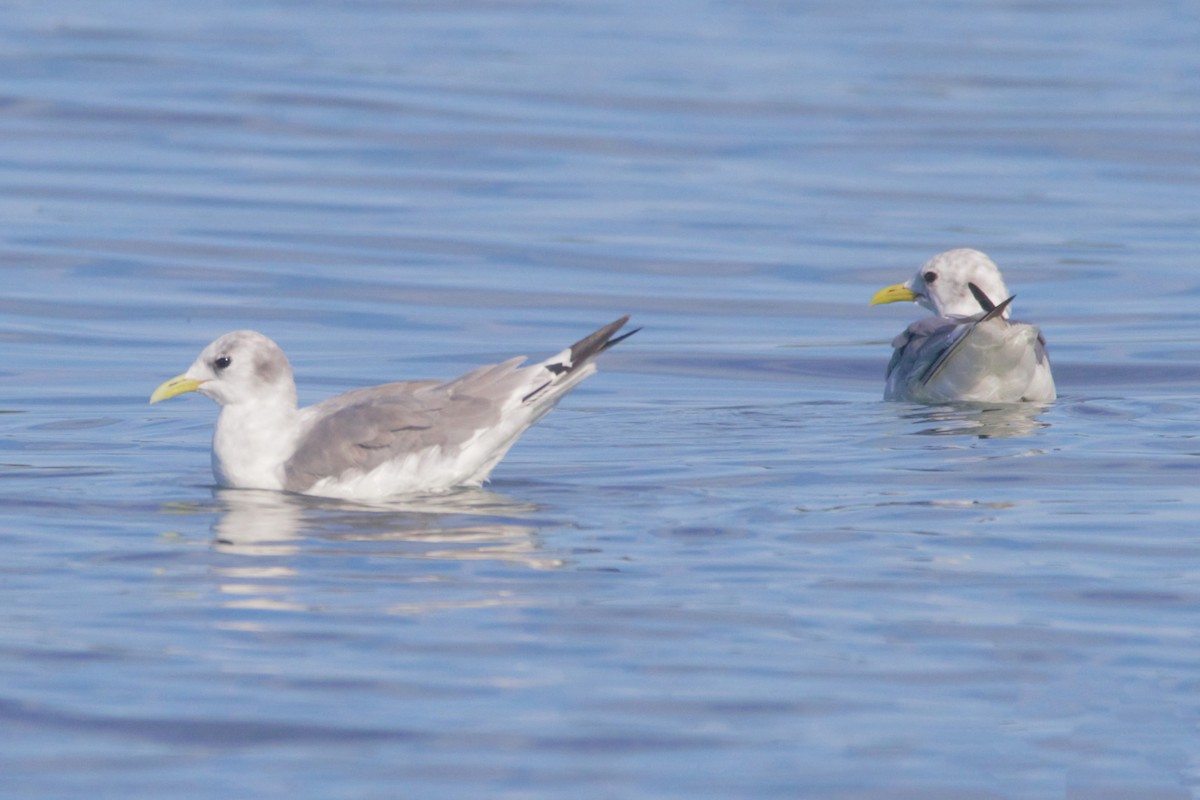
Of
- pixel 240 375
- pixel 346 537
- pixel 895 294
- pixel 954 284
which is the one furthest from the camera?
pixel 895 294

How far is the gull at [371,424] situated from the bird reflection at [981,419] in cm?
247

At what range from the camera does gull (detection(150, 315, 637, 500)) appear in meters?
9.48

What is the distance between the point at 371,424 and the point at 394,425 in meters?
0.10

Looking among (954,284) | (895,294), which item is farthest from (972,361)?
(895,294)

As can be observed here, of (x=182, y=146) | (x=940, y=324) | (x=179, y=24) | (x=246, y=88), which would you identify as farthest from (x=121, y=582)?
(x=179, y=24)

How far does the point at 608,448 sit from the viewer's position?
35.3 ft

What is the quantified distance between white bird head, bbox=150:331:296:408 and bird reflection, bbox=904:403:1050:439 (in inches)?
134

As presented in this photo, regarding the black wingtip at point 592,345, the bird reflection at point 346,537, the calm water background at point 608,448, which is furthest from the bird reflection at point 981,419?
the bird reflection at point 346,537

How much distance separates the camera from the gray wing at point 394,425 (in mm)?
9461

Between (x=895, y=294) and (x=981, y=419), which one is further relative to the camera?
(x=895, y=294)

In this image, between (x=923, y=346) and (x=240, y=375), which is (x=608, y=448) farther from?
(x=923, y=346)

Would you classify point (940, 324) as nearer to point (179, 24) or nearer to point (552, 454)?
point (552, 454)

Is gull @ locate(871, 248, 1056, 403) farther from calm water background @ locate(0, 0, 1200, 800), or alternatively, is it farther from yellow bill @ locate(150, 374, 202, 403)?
yellow bill @ locate(150, 374, 202, 403)

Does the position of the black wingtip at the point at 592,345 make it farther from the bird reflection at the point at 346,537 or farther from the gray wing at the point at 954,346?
the gray wing at the point at 954,346
